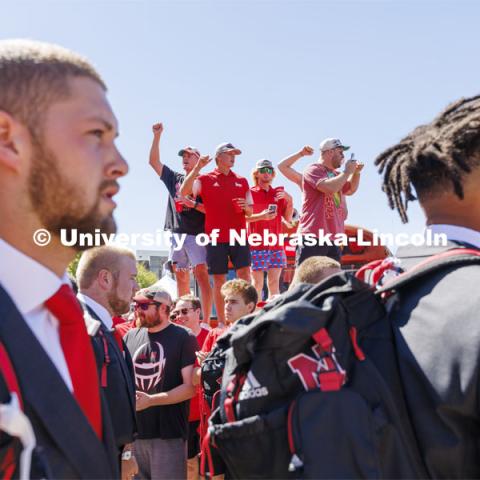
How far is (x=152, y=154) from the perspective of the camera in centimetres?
733

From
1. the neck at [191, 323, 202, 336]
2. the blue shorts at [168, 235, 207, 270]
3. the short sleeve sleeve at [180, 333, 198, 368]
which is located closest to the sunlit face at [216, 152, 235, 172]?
the blue shorts at [168, 235, 207, 270]

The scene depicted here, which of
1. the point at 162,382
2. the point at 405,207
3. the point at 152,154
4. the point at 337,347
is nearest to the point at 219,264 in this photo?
the point at 152,154

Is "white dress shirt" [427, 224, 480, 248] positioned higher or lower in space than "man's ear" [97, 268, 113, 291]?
lower

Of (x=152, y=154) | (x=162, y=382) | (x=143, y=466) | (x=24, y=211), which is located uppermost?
(x=152, y=154)

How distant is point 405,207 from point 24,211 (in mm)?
1348

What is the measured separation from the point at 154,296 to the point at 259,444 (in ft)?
11.4

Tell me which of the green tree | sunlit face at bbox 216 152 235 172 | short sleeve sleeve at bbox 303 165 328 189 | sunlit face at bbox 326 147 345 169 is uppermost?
the green tree

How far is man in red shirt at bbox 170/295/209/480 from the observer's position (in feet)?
16.2

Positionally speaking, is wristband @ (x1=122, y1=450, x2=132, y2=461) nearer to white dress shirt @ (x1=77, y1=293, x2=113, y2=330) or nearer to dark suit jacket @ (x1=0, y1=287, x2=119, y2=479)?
white dress shirt @ (x1=77, y1=293, x2=113, y2=330)

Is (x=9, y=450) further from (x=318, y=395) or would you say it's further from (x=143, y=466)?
(x=143, y=466)

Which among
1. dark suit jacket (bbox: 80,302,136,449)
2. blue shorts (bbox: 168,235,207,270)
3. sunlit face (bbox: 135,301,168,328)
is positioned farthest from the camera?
blue shorts (bbox: 168,235,207,270)

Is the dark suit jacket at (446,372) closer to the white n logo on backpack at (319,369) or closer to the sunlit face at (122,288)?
the white n logo on backpack at (319,369)

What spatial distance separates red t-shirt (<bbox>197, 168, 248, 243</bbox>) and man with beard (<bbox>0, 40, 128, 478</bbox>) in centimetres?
519

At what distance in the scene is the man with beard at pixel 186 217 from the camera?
7.12 metres
